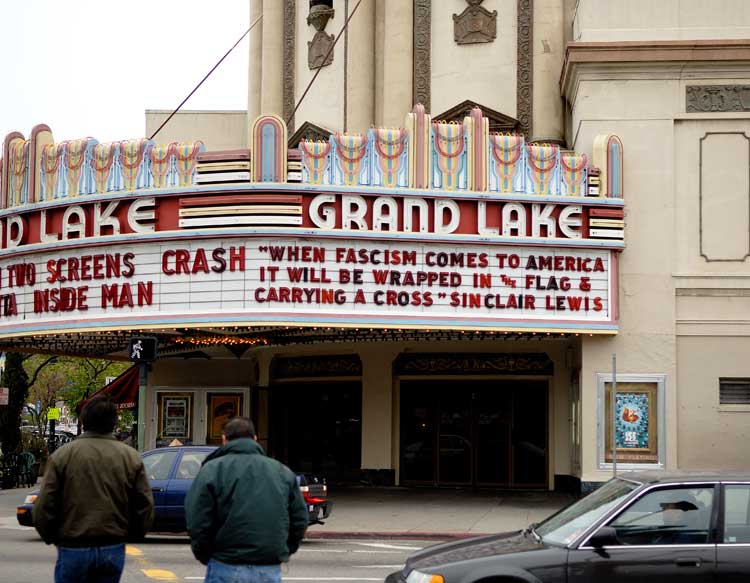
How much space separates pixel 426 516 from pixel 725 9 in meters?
12.1

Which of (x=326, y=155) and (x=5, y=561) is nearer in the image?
(x=5, y=561)

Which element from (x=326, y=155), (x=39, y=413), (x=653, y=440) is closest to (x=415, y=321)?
(x=326, y=155)

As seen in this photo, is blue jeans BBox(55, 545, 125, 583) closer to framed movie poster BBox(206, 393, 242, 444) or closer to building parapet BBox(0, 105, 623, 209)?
building parapet BBox(0, 105, 623, 209)

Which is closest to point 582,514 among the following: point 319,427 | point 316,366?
point 316,366

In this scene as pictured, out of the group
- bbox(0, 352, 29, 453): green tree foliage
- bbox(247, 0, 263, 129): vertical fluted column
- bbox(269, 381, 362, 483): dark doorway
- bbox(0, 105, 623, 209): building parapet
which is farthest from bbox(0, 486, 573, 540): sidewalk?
bbox(247, 0, 263, 129): vertical fluted column

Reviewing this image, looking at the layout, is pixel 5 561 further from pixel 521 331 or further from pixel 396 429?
pixel 396 429

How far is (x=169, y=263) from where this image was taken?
73.5 ft

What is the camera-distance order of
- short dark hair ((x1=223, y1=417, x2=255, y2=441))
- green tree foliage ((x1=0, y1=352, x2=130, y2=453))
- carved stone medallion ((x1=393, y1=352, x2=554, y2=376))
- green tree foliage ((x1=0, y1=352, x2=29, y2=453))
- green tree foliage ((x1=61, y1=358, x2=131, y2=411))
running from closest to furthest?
short dark hair ((x1=223, y1=417, x2=255, y2=441))
carved stone medallion ((x1=393, y1=352, x2=554, y2=376))
green tree foliage ((x1=0, y1=352, x2=29, y2=453))
green tree foliage ((x1=0, y1=352, x2=130, y2=453))
green tree foliage ((x1=61, y1=358, x2=131, y2=411))

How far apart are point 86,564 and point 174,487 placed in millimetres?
10205

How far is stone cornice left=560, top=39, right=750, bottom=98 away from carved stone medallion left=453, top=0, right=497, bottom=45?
5.35 m

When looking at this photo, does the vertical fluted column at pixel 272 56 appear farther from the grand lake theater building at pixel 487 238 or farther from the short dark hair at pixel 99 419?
the short dark hair at pixel 99 419

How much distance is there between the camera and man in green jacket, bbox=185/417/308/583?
6.79 metres

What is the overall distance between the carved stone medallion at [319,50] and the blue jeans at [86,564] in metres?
24.8

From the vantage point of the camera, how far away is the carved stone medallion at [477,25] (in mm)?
29188
